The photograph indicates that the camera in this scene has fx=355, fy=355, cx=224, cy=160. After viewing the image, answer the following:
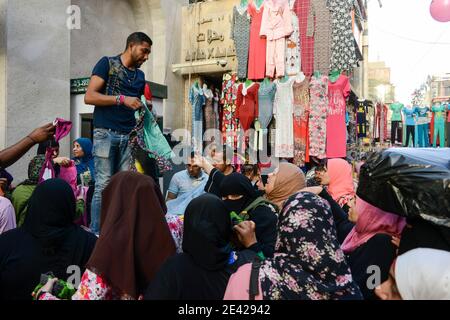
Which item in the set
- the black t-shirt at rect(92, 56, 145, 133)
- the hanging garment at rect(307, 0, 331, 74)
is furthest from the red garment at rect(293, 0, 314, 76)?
the black t-shirt at rect(92, 56, 145, 133)

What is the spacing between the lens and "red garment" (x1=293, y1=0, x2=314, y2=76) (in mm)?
6102

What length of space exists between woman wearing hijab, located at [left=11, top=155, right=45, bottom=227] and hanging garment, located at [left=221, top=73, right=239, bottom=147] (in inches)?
165

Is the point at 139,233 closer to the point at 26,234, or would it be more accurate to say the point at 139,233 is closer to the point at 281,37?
the point at 26,234

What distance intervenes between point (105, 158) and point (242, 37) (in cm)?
471

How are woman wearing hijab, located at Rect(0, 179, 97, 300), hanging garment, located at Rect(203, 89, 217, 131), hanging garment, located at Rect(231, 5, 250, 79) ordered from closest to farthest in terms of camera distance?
1. woman wearing hijab, located at Rect(0, 179, 97, 300)
2. hanging garment, located at Rect(231, 5, 250, 79)
3. hanging garment, located at Rect(203, 89, 217, 131)

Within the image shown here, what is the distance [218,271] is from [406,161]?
3.03 feet

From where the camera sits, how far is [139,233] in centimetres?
159

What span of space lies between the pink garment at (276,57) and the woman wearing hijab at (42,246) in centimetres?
507

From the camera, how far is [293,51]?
619 centimetres

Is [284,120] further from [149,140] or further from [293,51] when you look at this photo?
[149,140]

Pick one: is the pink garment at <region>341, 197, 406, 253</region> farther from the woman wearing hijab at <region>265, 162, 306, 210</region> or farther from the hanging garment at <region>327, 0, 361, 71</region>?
the hanging garment at <region>327, 0, 361, 71</region>

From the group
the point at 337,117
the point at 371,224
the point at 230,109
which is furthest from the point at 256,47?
the point at 371,224

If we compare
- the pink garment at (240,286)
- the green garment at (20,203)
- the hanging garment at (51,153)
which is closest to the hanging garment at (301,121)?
the hanging garment at (51,153)
